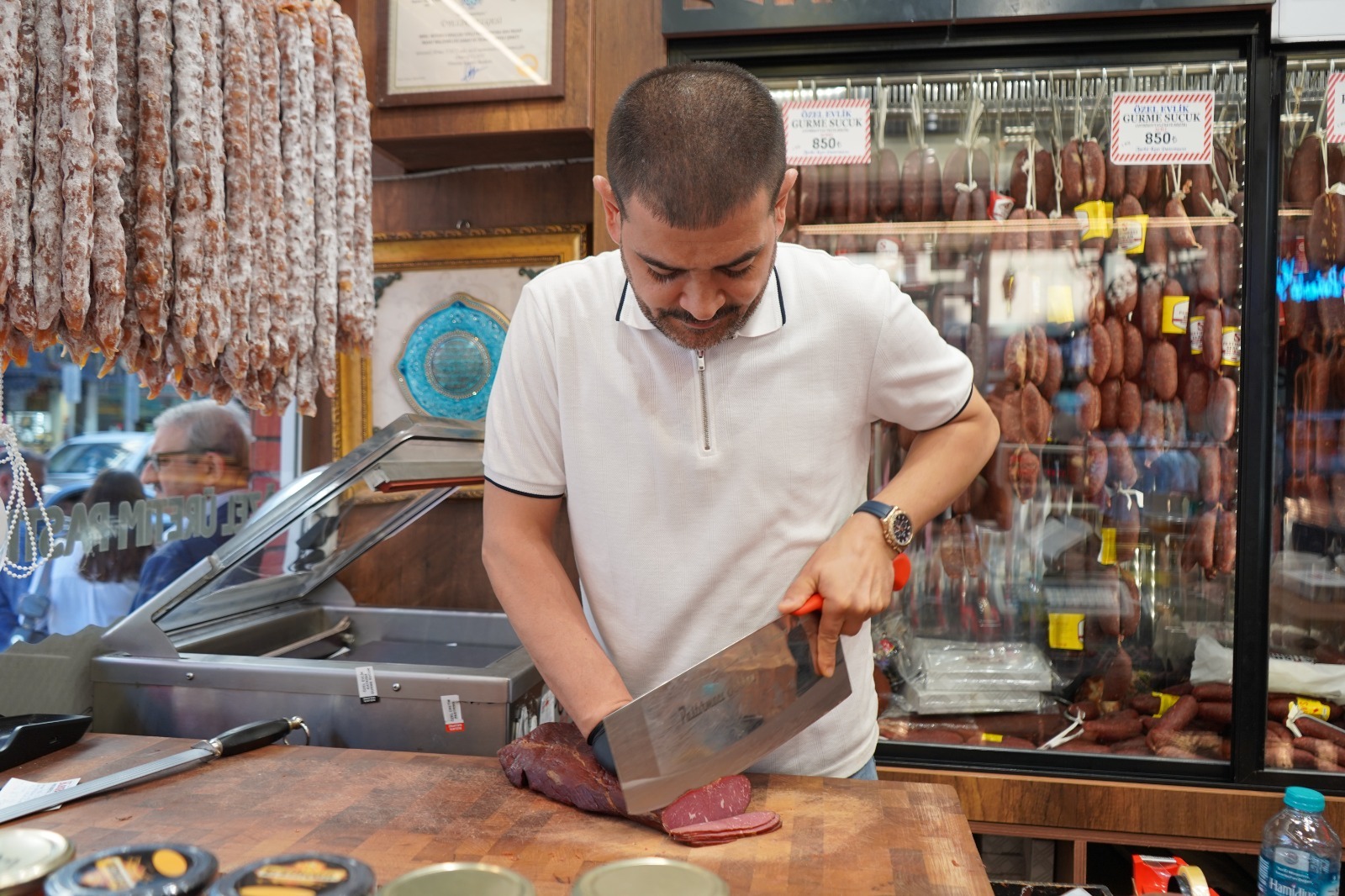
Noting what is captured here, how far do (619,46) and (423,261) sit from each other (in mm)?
957

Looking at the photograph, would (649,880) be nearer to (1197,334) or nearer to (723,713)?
(723,713)

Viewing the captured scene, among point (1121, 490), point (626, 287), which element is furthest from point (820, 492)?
point (1121, 490)

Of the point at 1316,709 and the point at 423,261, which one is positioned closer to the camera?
the point at 1316,709

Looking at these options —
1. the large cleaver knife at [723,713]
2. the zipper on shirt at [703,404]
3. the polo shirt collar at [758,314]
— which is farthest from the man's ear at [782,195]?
the large cleaver knife at [723,713]

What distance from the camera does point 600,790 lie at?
1.42 m

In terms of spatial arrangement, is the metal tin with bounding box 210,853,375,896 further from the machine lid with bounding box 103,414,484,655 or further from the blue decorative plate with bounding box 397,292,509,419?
the blue decorative plate with bounding box 397,292,509,419

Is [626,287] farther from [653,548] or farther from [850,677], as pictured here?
[850,677]

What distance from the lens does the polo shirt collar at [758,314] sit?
1600mm

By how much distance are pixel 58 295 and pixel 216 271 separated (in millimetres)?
294

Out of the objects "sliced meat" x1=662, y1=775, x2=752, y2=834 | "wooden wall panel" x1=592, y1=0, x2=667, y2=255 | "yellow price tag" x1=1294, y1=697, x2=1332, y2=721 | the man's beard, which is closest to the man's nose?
the man's beard

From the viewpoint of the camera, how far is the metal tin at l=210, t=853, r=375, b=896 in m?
0.94

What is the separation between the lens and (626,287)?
1642 mm

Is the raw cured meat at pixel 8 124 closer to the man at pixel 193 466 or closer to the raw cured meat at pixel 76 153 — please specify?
the raw cured meat at pixel 76 153

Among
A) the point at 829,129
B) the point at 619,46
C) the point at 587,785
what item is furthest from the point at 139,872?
the point at 829,129
